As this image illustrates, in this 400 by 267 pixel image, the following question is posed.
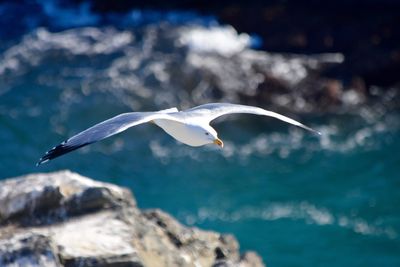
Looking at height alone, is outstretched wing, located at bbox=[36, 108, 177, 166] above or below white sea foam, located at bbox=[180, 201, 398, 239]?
below

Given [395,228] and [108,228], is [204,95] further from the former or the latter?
[108,228]

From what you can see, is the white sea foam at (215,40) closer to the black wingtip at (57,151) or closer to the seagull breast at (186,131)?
the seagull breast at (186,131)

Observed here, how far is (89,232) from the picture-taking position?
5371 mm

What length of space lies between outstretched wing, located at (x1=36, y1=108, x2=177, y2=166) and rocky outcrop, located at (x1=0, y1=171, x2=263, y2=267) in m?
0.55

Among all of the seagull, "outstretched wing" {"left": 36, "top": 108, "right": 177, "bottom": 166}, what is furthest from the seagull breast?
"outstretched wing" {"left": 36, "top": 108, "right": 177, "bottom": 166}

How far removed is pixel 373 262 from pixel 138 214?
189 inches

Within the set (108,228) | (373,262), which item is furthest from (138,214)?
(373,262)

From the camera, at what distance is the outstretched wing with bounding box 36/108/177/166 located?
4.80 m

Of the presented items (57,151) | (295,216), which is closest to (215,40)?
(295,216)

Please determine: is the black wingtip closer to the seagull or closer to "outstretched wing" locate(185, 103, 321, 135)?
the seagull

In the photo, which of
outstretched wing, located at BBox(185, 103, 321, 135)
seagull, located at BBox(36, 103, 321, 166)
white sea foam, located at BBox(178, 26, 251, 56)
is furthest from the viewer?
white sea foam, located at BBox(178, 26, 251, 56)

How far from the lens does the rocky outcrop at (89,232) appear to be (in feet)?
16.7

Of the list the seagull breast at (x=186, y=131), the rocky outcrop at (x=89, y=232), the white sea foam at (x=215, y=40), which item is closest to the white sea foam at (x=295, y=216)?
the white sea foam at (x=215, y=40)

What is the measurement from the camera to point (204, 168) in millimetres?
11695
